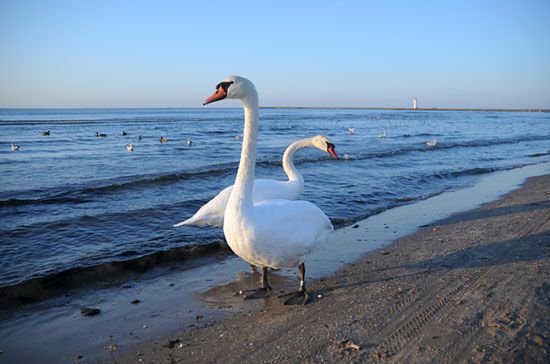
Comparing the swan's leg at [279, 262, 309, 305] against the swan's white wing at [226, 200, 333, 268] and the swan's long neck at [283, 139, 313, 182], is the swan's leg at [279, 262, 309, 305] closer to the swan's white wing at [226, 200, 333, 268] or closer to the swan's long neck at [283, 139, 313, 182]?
the swan's white wing at [226, 200, 333, 268]

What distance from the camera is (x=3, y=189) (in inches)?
487

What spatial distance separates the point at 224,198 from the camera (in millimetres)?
6672

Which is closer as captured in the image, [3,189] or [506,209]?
[506,209]

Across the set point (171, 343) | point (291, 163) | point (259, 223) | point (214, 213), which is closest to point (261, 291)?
point (259, 223)

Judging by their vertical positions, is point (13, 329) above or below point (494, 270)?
below

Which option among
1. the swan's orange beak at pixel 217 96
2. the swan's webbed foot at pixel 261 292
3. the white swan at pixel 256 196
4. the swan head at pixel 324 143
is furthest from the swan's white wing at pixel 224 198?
the swan's orange beak at pixel 217 96

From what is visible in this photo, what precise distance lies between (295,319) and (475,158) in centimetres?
1957

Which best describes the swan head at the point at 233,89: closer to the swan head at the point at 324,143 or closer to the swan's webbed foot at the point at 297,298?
the swan's webbed foot at the point at 297,298

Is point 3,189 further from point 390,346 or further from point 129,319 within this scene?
point 390,346

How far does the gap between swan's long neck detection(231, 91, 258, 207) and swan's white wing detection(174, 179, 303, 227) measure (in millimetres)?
1742

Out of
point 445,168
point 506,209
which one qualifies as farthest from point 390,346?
point 445,168

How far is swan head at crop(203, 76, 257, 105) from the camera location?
15.1 ft

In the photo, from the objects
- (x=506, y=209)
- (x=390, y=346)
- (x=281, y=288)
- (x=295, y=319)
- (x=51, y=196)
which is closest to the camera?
(x=390, y=346)

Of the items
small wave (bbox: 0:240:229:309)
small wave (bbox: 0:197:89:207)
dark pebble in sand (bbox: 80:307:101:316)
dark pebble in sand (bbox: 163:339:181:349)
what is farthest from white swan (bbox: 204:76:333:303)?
small wave (bbox: 0:197:89:207)
